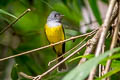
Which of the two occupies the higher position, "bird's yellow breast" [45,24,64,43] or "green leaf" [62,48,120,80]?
"bird's yellow breast" [45,24,64,43]

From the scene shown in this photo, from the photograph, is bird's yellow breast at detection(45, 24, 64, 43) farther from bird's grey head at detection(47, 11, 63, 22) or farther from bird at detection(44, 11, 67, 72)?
bird's grey head at detection(47, 11, 63, 22)

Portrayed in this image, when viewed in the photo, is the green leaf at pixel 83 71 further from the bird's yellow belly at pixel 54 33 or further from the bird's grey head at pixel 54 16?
the bird's grey head at pixel 54 16

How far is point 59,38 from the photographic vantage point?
3.75 m

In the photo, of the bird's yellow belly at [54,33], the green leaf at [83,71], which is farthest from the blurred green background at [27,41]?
the green leaf at [83,71]

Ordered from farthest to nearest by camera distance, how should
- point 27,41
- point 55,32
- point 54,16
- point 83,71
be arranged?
point 54,16 < point 55,32 < point 27,41 < point 83,71

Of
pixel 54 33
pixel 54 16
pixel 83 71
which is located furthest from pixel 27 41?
pixel 83 71

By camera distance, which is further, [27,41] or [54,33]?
[54,33]

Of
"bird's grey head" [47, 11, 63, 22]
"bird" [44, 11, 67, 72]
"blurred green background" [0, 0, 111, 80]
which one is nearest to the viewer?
"blurred green background" [0, 0, 111, 80]

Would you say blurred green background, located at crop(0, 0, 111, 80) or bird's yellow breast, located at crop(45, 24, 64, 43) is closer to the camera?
blurred green background, located at crop(0, 0, 111, 80)

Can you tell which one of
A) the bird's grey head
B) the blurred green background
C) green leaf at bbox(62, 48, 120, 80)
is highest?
the bird's grey head

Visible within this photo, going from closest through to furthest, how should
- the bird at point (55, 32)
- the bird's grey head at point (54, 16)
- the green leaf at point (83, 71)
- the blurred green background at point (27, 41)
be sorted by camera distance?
the green leaf at point (83, 71) → the blurred green background at point (27, 41) → the bird at point (55, 32) → the bird's grey head at point (54, 16)

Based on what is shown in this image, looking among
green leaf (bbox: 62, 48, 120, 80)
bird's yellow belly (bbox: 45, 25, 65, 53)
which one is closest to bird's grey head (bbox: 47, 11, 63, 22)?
bird's yellow belly (bbox: 45, 25, 65, 53)

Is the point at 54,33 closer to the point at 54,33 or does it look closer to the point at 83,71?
the point at 54,33

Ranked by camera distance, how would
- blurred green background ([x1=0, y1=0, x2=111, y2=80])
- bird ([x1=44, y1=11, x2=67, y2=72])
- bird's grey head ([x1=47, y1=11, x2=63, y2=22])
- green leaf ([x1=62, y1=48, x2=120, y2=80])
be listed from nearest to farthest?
green leaf ([x1=62, y1=48, x2=120, y2=80]) < blurred green background ([x1=0, y1=0, x2=111, y2=80]) < bird ([x1=44, y1=11, x2=67, y2=72]) < bird's grey head ([x1=47, y1=11, x2=63, y2=22])
